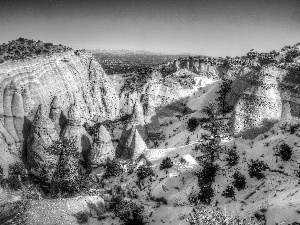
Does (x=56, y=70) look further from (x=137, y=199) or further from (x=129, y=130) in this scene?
(x=137, y=199)

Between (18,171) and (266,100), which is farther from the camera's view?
(266,100)

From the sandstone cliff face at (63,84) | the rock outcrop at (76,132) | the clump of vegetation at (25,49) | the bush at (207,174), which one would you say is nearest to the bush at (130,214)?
the bush at (207,174)

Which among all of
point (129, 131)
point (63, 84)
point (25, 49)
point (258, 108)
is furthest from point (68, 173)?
point (25, 49)

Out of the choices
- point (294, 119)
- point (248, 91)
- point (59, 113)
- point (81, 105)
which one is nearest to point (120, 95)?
point (81, 105)

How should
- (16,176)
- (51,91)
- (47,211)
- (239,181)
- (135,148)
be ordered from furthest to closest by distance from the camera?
(51,91) → (135,148) → (16,176) → (239,181) → (47,211)

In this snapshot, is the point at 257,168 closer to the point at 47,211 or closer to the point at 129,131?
the point at 129,131

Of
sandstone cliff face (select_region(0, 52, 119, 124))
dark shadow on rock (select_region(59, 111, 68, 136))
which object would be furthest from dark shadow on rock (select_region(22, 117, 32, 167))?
dark shadow on rock (select_region(59, 111, 68, 136))

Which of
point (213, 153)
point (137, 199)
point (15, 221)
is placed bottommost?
point (137, 199)
